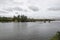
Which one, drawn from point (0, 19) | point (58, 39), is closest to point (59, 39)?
point (58, 39)

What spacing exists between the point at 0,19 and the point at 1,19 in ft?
9.44

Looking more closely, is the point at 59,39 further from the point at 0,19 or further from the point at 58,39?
the point at 0,19

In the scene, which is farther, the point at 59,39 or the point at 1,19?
the point at 1,19

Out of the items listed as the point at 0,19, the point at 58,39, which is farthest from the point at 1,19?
the point at 58,39

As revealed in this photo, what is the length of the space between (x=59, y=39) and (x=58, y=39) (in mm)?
328

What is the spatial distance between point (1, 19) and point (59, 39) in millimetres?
171042

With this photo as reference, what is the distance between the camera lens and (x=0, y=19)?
613 ft

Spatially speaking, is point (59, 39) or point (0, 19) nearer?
point (59, 39)

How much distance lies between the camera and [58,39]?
25.7m

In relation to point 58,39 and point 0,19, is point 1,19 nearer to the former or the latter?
point 0,19

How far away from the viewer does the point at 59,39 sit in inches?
1001

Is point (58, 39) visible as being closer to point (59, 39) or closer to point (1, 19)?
point (59, 39)

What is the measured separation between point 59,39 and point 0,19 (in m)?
169

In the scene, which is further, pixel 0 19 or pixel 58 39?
pixel 0 19
